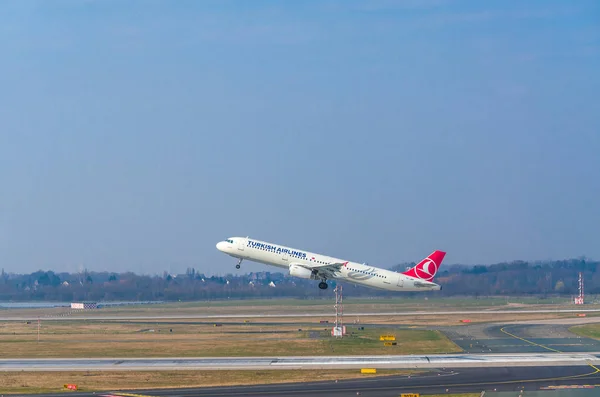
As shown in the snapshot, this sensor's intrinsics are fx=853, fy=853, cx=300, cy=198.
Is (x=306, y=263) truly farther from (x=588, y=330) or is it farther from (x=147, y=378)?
(x=588, y=330)

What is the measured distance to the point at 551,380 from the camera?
66625 mm

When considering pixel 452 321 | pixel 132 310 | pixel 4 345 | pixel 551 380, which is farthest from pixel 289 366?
pixel 132 310

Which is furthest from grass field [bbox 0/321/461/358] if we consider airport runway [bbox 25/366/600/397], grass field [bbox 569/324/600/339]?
airport runway [bbox 25/366/600/397]

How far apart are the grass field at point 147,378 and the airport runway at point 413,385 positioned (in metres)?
2.38

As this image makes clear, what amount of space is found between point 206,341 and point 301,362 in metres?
23.9

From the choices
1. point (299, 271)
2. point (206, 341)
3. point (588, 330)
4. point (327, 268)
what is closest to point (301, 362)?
point (299, 271)

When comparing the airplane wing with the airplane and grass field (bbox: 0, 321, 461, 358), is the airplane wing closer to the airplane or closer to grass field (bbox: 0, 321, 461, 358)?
the airplane

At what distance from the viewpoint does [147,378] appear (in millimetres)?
70500

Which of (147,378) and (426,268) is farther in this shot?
(426,268)

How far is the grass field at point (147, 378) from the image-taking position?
67.2 metres

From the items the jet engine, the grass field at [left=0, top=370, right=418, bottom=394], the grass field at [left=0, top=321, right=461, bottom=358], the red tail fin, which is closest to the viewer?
the grass field at [left=0, top=370, right=418, bottom=394]

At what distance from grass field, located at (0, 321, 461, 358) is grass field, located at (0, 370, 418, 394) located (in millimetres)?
14302

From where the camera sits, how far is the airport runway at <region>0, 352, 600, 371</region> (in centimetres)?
7638

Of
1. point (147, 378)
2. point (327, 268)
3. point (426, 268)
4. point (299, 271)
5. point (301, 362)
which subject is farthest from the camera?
point (426, 268)
